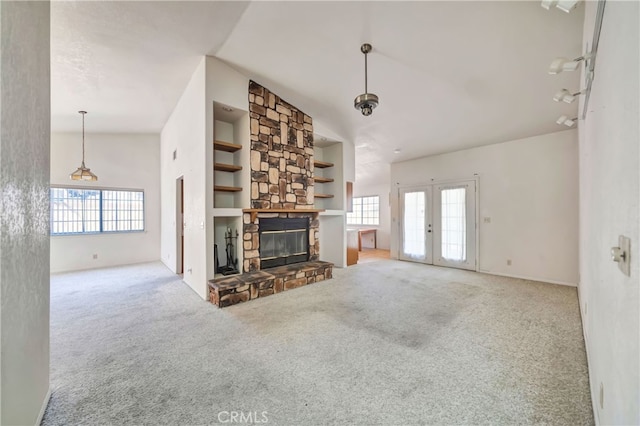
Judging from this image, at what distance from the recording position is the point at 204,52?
12.1 feet

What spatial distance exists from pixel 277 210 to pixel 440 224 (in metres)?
4.04

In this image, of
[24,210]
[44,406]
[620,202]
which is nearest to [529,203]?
[620,202]

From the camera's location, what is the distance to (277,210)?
4.52 m

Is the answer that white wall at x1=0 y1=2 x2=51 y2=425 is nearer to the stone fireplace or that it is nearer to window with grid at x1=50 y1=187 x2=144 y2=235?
the stone fireplace

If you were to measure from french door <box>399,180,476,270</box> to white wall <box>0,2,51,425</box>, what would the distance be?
257 inches

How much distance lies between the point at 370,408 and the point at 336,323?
1326 millimetres

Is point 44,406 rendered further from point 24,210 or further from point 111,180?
point 111,180

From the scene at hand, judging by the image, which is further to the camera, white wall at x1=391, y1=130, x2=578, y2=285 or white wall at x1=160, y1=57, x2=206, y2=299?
white wall at x1=391, y1=130, x2=578, y2=285

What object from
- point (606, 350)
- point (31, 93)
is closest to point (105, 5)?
point (31, 93)

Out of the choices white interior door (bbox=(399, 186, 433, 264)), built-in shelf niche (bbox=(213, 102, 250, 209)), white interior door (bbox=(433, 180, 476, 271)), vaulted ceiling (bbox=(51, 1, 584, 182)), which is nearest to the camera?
vaulted ceiling (bbox=(51, 1, 584, 182))

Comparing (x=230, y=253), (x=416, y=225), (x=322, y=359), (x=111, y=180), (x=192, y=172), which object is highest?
(x=111, y=180)

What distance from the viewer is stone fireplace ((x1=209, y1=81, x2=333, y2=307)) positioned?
417 centimetres

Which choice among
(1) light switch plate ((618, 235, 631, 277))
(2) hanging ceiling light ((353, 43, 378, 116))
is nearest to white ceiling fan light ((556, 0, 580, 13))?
(1) light switch plate ((618, 235, 631, 277))

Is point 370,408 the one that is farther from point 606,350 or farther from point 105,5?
point 105,5
